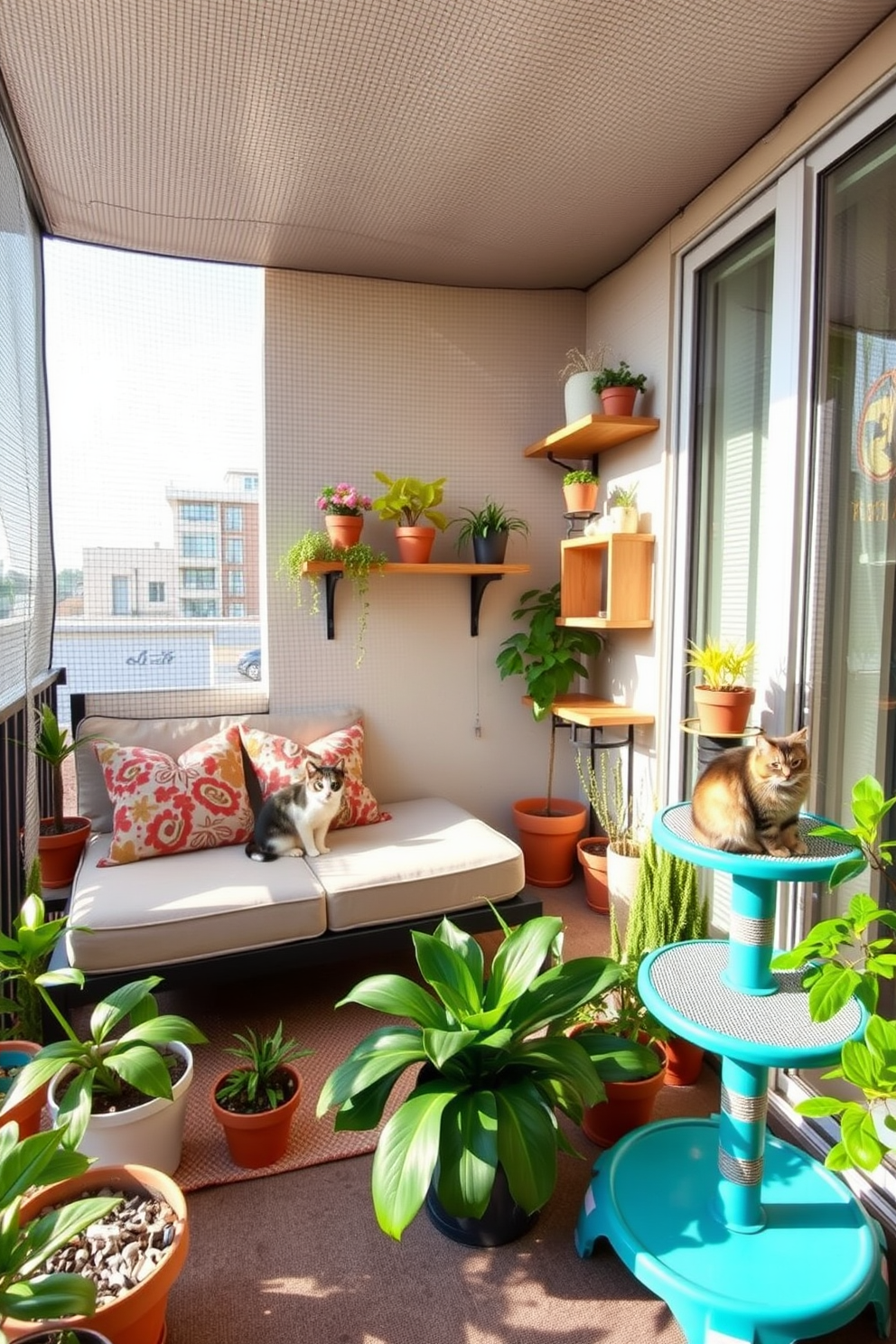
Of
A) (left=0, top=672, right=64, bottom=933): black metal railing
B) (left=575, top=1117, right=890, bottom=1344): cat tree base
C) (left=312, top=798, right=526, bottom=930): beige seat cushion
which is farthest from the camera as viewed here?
(left=312, top=798, right=526, bottom=930): beige seat cushion

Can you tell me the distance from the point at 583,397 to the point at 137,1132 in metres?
2.58

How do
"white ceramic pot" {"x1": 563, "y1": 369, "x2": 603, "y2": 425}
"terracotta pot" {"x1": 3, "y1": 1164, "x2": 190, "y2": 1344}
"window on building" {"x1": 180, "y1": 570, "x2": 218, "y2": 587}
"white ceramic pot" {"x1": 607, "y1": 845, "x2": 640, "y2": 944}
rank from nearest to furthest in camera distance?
"terracotta pot" {"x1": 3, "y1": 1164, "x2": 190, "y2": 1344}
"white ceramic pot" {"x1": 607, "y1": 845, "x2": 640, "y2": 944}
"white ceramic pot" {"x1": 563, "y1": 369, "x2": 603, "y2": 425}
"window on building" {"x1": 180, "y1": 570, "x2": 218, "y2": 587}

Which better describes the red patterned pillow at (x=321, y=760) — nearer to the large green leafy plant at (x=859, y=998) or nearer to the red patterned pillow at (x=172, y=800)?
the red patterned pillow at (x=172, y=800)

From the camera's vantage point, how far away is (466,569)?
2.96 meters

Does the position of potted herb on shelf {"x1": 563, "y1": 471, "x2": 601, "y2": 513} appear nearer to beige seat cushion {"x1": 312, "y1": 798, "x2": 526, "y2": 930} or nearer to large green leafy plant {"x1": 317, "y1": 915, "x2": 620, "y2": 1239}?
beige seat cushion {"x1": 312, "y1": 798, "x2": 526, "y2": 930}

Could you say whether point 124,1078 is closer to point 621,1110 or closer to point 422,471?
point 621,1110

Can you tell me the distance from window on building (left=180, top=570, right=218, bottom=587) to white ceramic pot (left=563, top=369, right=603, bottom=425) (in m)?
1.51

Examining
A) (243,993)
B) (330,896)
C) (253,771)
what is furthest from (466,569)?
(243,993)

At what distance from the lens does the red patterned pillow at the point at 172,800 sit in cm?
238

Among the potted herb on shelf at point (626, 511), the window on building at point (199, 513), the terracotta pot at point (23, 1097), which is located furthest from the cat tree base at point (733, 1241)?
the window on building at point (199, 513)

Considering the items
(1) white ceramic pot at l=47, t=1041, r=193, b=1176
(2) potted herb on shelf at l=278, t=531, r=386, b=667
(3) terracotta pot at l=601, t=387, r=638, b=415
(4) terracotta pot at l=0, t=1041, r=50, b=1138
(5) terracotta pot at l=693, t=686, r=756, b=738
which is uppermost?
(3) terracotta pot at l=601, t=387, r=638, b=415

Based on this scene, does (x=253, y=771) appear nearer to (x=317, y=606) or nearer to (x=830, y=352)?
(x=317, y=606)

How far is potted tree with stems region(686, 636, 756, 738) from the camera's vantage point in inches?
77.8

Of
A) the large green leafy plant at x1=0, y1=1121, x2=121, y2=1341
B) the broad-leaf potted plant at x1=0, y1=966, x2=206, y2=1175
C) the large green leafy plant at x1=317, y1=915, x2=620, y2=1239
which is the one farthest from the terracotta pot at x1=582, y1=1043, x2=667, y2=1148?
the large green leafy plant at x1=0, y1=1121, x2=121, y2=1341
